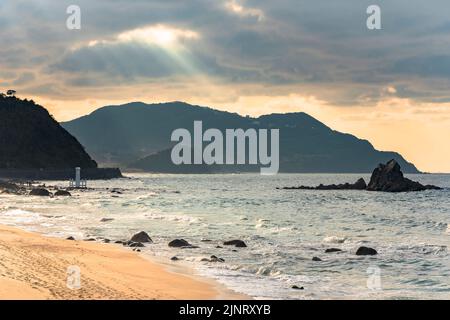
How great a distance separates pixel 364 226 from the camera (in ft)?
168

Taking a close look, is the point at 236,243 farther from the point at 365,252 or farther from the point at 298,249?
the point at 365,252

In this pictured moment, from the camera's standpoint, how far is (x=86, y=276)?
20.2 m

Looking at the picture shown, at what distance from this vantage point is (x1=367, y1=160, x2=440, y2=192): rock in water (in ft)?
463

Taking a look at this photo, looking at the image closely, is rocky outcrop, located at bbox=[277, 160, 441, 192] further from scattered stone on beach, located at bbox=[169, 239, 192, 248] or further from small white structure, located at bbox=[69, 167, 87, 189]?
scattered stone on beach, located at bbox=[169, 239, 192, 248]

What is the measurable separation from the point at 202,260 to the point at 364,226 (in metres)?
27.1

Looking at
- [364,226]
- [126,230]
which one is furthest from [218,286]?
[364,226]

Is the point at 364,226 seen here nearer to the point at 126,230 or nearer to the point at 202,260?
the point at 126,230

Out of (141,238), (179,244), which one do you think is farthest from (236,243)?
(141,238)

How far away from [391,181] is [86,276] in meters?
131

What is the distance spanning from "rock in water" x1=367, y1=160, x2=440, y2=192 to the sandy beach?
121 meters
